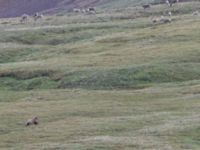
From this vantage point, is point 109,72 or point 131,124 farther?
point 109,72

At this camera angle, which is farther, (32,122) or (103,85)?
(103,85)

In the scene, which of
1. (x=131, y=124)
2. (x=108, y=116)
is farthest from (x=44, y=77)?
(x=131, y=124)

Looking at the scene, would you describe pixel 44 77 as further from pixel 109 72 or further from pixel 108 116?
pixel 108 116

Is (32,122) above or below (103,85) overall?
below

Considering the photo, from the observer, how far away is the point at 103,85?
74.1 meters

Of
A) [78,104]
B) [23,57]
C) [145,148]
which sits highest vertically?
[23,57]

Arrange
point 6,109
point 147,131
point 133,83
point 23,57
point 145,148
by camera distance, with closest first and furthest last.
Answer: point 145,148 → point 147,131 → point 6,109 → point 133,83 → point 23,57

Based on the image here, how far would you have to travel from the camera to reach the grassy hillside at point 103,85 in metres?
47.1

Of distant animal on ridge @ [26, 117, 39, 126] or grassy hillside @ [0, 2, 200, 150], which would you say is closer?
grassy hillside @ [0, 2, 200, 150]

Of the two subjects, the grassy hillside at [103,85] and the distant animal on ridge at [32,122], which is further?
the distant animal on ridge at [32,122]

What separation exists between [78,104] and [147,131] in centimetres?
1464

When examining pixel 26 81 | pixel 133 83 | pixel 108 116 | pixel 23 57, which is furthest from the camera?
pixel 23 57

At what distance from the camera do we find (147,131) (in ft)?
156

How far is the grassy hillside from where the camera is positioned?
47094 millimetres
